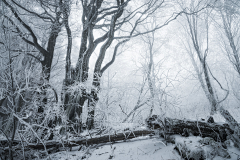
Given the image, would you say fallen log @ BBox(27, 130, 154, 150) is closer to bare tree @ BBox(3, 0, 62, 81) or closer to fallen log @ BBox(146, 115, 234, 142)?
fallen log @ BBox(146, 115, 234, 142)

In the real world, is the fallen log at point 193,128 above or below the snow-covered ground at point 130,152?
above

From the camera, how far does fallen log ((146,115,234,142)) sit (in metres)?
1.82

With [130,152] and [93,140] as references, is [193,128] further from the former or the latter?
[93,140]

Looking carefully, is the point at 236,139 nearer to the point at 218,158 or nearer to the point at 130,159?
the point at 218,158

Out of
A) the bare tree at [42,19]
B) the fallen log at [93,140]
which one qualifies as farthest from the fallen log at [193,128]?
the bare tree at [42,19]

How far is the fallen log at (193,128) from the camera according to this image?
182 centimetres

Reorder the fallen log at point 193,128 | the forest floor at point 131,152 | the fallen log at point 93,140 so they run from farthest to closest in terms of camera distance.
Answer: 1. the fallen log at point 93,140
2. the fallen log at point 193,128
3. the forest floor at point 131,152

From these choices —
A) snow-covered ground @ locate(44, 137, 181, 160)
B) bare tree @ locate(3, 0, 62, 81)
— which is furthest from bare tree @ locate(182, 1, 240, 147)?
bare tree @ locate(3, 0, 62, 81)

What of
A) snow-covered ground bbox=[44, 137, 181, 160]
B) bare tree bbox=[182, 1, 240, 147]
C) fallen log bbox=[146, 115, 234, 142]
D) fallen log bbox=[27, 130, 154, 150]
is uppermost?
bare tree bbox=[182, 1, 240, 147]

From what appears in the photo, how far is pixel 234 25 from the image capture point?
20.4 ft

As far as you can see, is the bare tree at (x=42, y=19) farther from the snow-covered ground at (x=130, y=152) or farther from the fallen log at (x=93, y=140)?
the snow-covered ground at (x=130, y=152)

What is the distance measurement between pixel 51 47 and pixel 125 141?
4.82 meters

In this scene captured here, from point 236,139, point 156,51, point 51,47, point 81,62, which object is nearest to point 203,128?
point 236,139

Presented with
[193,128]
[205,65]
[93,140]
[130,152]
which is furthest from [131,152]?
[205,65]
